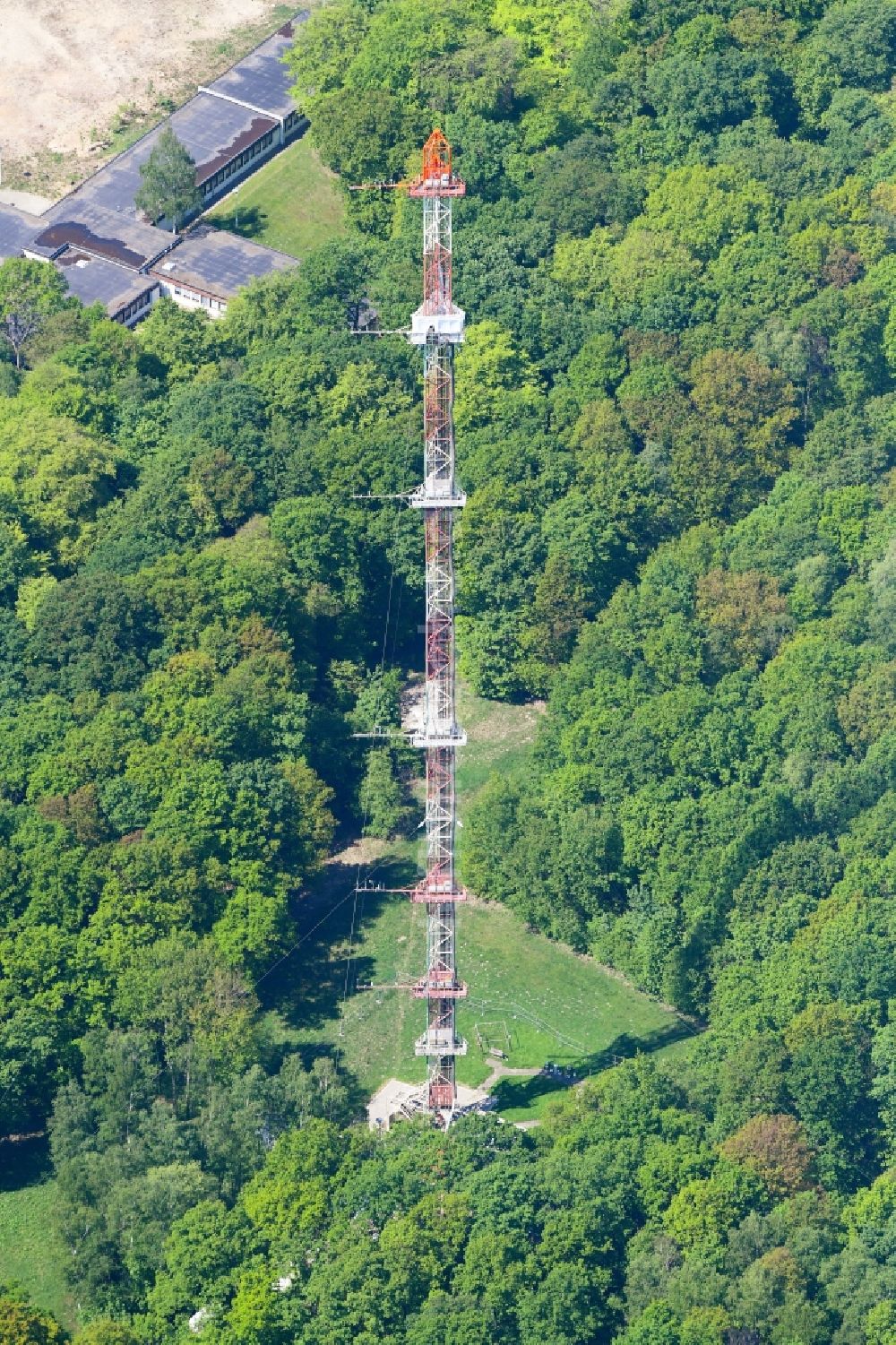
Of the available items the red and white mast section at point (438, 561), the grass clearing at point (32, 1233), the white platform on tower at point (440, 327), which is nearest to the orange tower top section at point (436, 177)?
the red and white mast section at point (438, 561)

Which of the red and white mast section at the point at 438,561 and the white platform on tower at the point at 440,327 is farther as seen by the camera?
the red and white mast section at the point at 438,561

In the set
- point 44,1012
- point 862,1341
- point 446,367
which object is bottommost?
point 862,1341

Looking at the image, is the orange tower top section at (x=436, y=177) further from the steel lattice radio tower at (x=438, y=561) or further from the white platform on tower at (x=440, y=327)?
the white platform on tower at (x=440, y=327)

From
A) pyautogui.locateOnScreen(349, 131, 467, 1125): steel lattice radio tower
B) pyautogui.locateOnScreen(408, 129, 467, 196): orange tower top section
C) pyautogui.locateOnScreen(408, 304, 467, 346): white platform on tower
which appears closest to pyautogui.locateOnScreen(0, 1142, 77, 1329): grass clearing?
pyautogui.locateOnScreen(349, 131, 467, 1125): steel lattice radio tower

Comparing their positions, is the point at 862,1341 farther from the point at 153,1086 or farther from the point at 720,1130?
the point at 153,1086

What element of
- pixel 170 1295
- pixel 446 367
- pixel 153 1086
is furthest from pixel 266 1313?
pixel 446 367

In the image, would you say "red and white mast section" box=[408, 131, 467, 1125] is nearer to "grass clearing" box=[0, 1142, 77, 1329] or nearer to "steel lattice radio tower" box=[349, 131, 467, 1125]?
"steel lattice radio tower" box=[349, 131, 467, 1125]

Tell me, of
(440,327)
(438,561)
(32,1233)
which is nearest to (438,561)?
(438,561)

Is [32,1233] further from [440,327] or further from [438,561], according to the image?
[440,327]

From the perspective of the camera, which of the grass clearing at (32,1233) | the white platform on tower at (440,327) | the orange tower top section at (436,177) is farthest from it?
the white platform on tower at (440,327)
